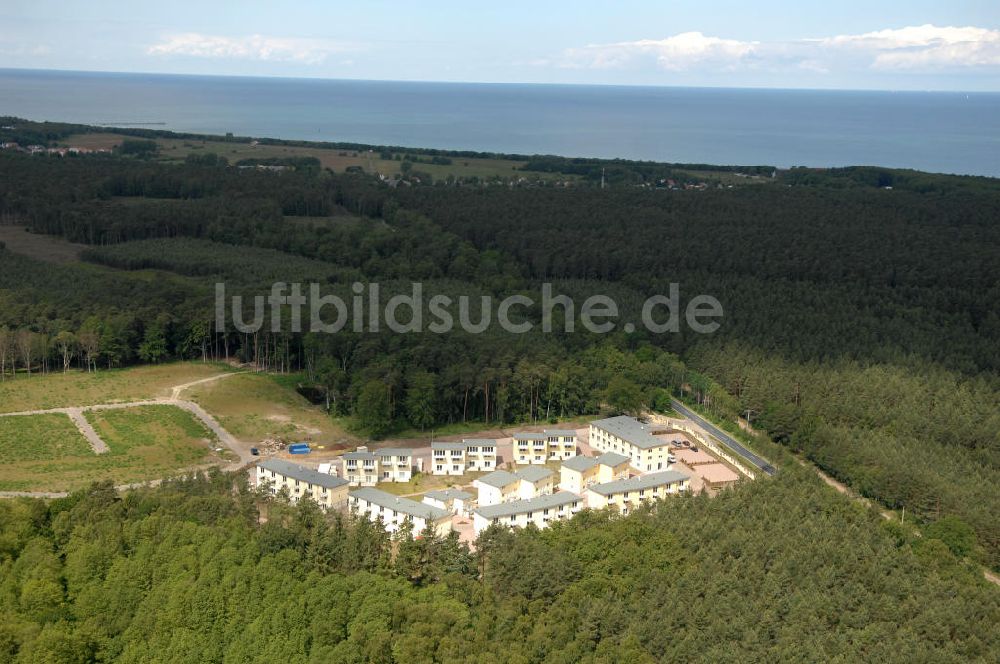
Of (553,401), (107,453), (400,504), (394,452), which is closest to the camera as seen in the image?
(400,504)

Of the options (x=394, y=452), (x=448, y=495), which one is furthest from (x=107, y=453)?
(x=448, y=495)

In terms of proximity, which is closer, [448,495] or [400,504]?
[400,504]

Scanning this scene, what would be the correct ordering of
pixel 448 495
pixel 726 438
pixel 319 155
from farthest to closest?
pixel 319 155 → pixel 726 438 → pixel 448 495

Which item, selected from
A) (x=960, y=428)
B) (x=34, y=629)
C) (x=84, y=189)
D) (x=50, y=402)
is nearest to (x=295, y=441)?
(x=50, y=402)

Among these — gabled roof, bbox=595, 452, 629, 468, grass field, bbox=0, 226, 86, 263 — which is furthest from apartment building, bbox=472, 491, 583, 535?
grass field, bbox=0, 226, 86, 263

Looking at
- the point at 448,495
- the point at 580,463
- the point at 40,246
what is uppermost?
the point at 40,246

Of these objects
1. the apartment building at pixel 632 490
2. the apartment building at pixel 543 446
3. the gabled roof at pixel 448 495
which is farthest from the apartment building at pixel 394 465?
the apartment building at pixel 632 490

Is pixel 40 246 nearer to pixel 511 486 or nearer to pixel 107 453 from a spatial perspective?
pixel 107 453

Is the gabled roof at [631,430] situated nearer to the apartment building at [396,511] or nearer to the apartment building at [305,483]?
the apartment building at [396,511]
